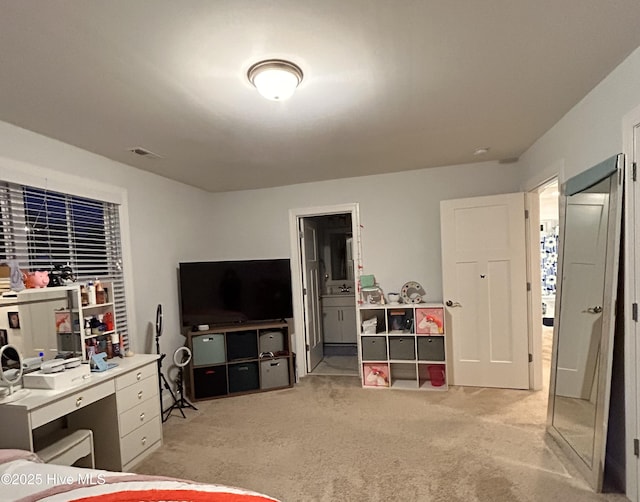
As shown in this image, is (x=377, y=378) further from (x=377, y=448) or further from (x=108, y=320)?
(x=108, y=320)

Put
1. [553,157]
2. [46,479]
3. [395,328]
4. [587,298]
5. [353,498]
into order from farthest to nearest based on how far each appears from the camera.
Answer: [395,328]
[553,157]
[587,298]
[353,498]
[46,479]

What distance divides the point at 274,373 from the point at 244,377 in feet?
1.08

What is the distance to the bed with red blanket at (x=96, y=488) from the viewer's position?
1.25 m

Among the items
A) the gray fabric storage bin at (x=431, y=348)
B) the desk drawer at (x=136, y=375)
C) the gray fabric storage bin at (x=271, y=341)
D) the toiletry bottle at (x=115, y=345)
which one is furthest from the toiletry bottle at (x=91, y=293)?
the gray fabric storage bin at (x=431, y=348)

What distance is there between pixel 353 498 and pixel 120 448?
5.22 ft

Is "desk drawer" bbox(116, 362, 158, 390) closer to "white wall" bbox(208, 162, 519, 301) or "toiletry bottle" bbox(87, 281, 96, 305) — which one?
"toiletry bottle" bbox(87, 281, 96, 305)

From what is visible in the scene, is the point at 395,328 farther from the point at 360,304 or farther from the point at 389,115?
the point at 389,115

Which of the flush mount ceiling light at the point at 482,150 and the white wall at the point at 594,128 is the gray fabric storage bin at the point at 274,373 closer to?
the flush mount ceiling light at the point at 482,150

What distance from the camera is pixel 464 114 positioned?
256cm

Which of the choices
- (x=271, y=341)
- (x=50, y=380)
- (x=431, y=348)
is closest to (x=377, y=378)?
(x=431, y=348)

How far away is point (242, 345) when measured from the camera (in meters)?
4.04

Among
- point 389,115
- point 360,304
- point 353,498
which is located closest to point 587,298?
point 389,115

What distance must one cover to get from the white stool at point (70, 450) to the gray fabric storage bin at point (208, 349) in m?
1.56

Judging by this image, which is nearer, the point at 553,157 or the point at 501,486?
the point at 501,486
